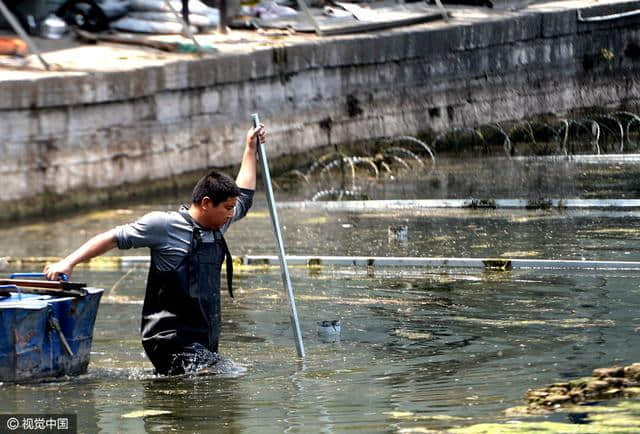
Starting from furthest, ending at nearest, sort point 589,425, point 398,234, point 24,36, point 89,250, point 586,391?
point 24,36
point 398,234
point 89,250
point 586,391
point 589,425

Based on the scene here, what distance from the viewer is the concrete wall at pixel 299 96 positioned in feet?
63.8

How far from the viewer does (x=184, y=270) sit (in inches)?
353

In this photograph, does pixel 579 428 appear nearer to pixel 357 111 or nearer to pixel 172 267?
pixel 172 267

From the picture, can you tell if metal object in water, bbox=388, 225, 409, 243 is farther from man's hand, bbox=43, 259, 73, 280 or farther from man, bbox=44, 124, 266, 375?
man's hand, bbox=43, 259, 73, 280

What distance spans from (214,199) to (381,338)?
2.22 m

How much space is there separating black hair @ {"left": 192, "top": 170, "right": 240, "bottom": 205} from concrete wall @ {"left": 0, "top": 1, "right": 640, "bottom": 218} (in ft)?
34.2

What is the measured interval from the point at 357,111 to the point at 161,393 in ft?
55.8

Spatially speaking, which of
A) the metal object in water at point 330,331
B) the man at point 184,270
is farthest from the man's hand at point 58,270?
the metal object in water at point 330,331

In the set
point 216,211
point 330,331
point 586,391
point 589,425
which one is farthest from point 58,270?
point 589,425

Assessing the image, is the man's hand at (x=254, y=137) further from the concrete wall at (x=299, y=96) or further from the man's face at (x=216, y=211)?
the concrete wall at (x=299, y=96)

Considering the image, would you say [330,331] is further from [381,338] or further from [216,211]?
[216,211]

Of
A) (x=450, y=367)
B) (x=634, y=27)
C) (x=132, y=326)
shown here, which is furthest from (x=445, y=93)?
(x=450, y=367)

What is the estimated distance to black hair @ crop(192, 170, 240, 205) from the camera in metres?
8.84

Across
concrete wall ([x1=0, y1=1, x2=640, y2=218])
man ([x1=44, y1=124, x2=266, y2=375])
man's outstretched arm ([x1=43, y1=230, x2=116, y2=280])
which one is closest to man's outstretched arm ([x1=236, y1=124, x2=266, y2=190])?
man ([x1=44, y1=124, x2=266, y2=375])
